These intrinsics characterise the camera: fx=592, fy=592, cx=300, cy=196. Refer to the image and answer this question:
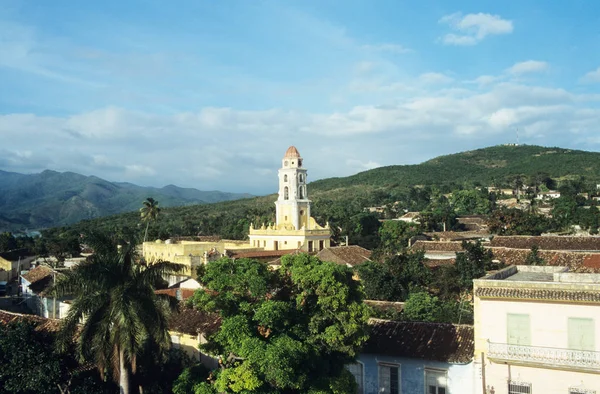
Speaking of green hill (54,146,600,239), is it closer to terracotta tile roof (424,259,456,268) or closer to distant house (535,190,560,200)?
distant house (535,190,560,200)

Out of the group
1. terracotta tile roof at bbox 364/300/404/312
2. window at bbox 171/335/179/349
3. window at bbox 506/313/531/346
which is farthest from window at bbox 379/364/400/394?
window at bbox 171/335/179/349

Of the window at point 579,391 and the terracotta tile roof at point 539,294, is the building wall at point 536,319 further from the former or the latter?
the window at point 579,391

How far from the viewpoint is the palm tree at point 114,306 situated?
15.4 m

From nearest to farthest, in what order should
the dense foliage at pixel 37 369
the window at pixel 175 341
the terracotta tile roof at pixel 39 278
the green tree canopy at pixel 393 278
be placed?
the dense foliage at pixel 37 369 < the window at pixel 175 341 < the green tree canopy at pixel 393 278 < the terracotta tile roof at pixel 39 278

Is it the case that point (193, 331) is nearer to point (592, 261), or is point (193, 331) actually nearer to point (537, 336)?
point (537, 336)

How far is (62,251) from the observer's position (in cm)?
5747

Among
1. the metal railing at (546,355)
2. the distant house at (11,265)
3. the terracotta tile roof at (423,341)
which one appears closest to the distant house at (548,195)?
the distant house at (11,265)

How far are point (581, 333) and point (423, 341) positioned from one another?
4834mm

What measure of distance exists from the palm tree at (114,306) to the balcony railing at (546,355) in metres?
9.45

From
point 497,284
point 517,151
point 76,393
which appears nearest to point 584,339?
point 497,284

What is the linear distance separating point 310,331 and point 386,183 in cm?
13637

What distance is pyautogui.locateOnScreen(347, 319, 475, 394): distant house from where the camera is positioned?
59.7 ft

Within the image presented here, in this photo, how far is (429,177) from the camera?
15212 centimetres

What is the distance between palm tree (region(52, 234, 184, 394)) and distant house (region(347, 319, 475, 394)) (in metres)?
7.12
